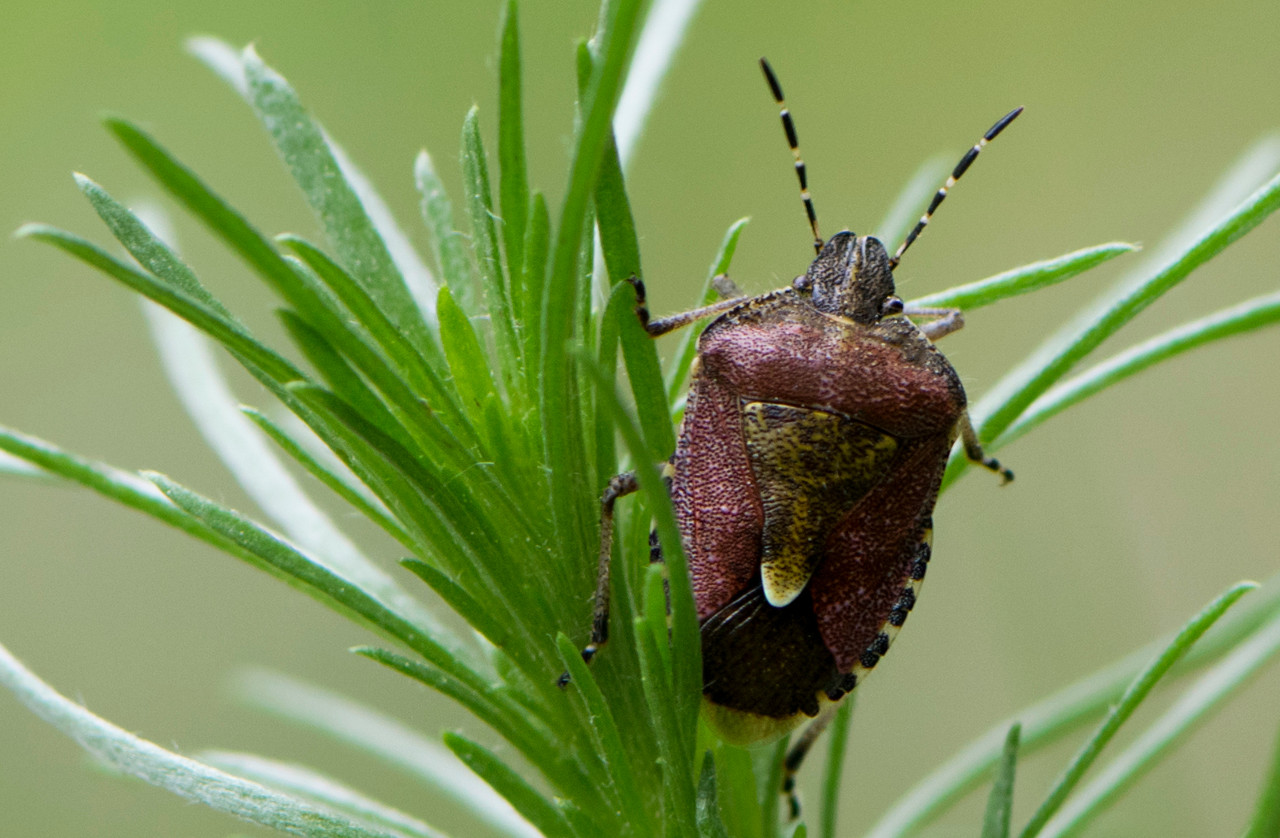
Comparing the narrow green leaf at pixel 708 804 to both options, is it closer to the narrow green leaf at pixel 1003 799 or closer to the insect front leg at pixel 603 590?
the insect front leg at pixel 603 590

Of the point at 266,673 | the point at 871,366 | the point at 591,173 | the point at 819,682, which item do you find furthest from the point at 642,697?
the point at 266,673

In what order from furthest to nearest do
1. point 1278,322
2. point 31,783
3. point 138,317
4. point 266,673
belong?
point 138,317
point 31,783
point 266,673
point 1278,322

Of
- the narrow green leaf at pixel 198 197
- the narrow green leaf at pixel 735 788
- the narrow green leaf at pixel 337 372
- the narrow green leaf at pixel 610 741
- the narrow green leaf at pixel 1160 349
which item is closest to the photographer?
the narrow green leaf at pixel 198 197

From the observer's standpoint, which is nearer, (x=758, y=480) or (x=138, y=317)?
(x=758, y=480)

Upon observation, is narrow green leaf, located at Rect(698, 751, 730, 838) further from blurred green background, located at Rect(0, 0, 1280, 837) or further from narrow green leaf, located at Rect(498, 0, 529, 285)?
blurred green background, located at Rect(0, 0, 1280, 837)

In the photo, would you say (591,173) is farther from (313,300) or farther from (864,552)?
(864,552)

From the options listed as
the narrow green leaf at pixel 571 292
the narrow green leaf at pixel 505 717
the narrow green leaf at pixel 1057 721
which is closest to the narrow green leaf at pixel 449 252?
the narrow green leaf at pixel 571 292

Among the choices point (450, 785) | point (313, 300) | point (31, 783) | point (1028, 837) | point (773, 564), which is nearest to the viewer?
point (313, 300)
